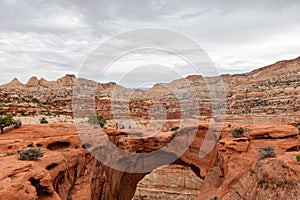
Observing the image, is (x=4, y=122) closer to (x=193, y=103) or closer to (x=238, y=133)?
(x=238, y=133)

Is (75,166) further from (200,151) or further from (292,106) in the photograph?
(292,106)

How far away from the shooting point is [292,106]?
39.8 metres

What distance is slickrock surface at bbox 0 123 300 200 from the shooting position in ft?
33.3

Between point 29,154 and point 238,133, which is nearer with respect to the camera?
point 29,154

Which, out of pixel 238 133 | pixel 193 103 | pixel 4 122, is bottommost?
pixel 238 133

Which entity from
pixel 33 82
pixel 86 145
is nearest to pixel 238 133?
pixel 86 145

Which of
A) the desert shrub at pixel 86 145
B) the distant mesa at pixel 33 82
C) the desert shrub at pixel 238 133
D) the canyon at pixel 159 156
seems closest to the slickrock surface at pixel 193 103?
the canyon at pixel 159 156

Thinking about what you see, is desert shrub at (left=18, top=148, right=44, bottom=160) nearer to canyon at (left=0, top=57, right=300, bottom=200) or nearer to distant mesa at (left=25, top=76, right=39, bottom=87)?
canyon at (left=0, top=57, right=300, bottom=200)

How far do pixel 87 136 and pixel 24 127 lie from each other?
4193 mm

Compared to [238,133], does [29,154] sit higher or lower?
higher

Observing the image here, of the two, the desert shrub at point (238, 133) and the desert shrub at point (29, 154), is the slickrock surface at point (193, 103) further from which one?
the desert shrub at point (29, 154)

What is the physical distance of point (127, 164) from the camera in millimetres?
26297

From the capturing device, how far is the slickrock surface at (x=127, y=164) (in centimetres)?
1016

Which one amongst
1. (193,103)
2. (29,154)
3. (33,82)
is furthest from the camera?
(33,82)
